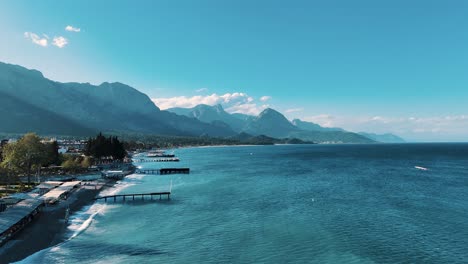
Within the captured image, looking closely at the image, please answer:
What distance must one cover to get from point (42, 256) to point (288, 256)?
31720mm

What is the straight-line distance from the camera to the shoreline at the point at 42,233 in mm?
41469

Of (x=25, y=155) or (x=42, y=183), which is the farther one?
(x=25, y=155)

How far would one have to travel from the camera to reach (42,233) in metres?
49.8

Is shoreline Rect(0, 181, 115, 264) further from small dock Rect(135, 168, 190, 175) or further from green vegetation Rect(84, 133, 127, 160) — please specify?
small dock Rect(135, 168, 190, 175)

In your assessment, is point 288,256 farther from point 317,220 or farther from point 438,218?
point 438,218

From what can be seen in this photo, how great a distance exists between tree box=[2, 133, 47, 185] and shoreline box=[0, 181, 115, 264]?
23530 mm

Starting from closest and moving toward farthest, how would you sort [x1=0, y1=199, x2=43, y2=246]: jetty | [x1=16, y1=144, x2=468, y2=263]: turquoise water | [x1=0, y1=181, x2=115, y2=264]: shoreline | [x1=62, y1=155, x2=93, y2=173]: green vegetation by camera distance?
[x1=0, y1=181, x2=115, y2=264]: shoreline → [x1=16, y1=144, x2=468, y2=263]: turquoise water → [x1=0, y1=199, x2=43, y2=246]: jetty → [x1=62, y1=155, x2=93, y2=173]: green vegetation

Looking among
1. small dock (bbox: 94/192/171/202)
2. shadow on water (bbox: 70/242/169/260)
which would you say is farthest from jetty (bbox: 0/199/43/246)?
small dock (bbox: 94/192/171/202)

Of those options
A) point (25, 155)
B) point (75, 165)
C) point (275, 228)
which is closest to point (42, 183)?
point (25, 155)

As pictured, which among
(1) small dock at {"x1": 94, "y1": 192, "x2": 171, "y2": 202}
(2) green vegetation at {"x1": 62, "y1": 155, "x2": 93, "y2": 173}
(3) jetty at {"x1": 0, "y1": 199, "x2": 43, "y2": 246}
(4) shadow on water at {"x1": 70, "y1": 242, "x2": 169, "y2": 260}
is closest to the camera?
(4) shadow on water at {"x1": 70, "y1": 242, "x2": 169, "y2": 260}

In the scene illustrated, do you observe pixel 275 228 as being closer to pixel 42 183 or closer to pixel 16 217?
pixel 16 217

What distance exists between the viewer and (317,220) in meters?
60.3

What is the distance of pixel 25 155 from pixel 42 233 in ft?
163

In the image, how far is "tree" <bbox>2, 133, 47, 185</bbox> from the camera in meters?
87.3
